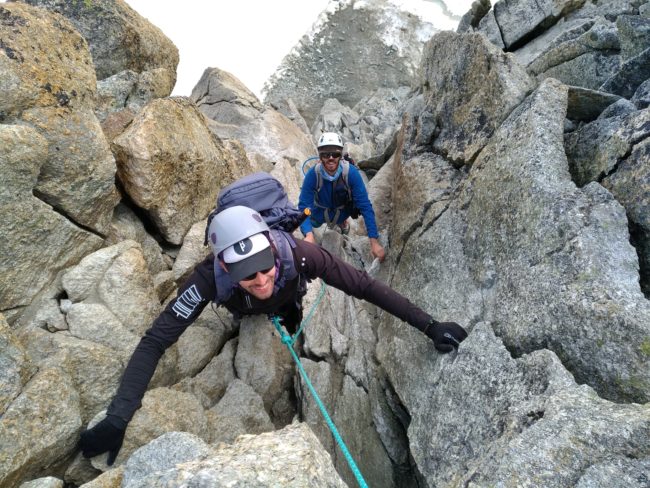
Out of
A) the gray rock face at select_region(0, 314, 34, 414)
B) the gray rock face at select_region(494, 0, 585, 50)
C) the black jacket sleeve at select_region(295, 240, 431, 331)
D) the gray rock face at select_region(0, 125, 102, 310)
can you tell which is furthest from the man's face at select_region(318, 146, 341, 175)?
the gray rock face at select_region(494, 0, 585, 50)

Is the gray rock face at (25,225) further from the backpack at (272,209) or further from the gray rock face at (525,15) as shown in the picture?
the gray rock face at (525,15)

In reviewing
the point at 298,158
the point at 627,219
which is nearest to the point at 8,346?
the point at 627,219

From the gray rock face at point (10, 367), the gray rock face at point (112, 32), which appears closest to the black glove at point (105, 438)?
the gray rock face at point (10, 367)

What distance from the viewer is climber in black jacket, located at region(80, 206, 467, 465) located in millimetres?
5998

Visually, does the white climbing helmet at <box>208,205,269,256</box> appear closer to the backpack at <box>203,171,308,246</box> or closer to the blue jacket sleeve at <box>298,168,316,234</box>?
the backpack at <box>203,171,308,246</box>

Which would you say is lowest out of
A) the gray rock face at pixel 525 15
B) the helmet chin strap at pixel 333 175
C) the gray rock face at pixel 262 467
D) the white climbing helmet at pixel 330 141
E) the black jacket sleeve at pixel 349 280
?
the gray rock face at pixel 262 467

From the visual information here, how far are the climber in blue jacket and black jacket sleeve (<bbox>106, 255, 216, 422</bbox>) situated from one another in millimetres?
4842

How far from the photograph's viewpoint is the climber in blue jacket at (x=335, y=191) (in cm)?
1116

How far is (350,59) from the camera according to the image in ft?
208

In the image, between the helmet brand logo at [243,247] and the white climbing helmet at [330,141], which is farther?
the white climbing helmet at [330,141]

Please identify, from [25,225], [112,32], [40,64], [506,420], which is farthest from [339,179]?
[506,420]

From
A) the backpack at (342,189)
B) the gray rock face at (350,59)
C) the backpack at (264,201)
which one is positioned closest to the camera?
the backpack at (264,201)

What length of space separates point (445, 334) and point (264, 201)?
4.04 m

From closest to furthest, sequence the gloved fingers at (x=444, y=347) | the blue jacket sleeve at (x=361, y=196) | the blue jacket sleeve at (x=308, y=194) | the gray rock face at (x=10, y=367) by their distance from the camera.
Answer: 1. the gray rock face at (x=10, y=367)
2. the gloved fingers at (x=444, y=347)
3. the blue jacket sleeve at (x=361, y=196)
4. the blue jacket sleeve at (x=308, y=194)
